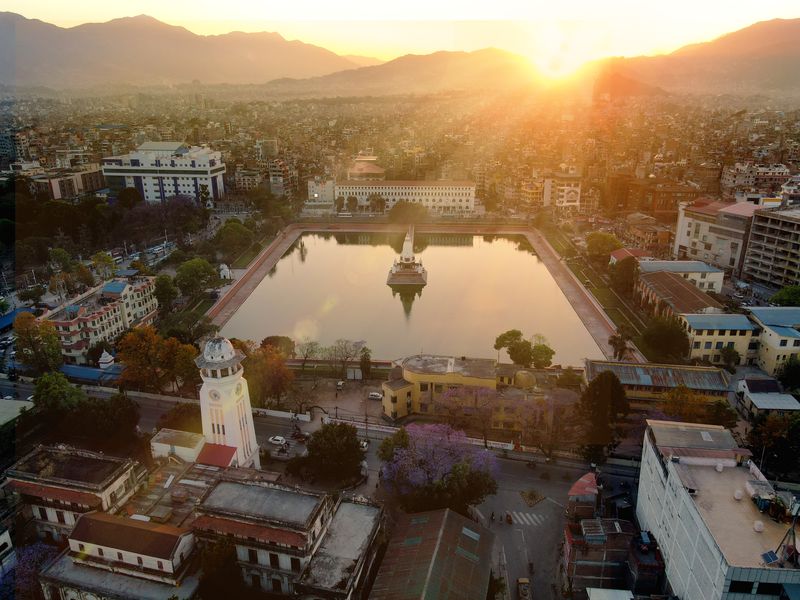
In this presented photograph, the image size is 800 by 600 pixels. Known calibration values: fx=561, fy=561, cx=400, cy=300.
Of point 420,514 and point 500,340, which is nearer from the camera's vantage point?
point 420,514

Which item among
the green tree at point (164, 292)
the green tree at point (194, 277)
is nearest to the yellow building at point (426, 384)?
the green tree at point (164, 292)

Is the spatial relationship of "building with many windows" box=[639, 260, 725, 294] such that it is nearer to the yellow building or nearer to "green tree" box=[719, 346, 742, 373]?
"green tree" box=[719, 346, 742, 373]

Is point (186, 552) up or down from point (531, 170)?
down

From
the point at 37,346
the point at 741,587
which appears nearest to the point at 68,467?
the point at 37,346

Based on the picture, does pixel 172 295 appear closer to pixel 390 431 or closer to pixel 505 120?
pixel 390 431

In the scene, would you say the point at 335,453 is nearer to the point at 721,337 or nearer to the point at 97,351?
the point at 97,351

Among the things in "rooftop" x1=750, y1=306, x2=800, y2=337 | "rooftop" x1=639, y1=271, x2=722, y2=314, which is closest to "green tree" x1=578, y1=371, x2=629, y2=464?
"rooftop" x1=639, y1=271, x2=722, y2=314

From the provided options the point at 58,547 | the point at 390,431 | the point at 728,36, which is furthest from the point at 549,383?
the point at 728,36
